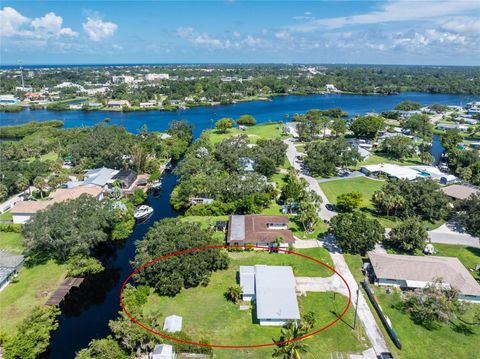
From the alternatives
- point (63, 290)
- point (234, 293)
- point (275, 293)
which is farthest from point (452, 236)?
point (63, 290)

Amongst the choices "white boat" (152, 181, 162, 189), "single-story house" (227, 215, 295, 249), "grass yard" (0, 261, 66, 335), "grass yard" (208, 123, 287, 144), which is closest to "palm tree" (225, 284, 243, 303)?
Answer: "single-story house" (227, 215, 295, 249)

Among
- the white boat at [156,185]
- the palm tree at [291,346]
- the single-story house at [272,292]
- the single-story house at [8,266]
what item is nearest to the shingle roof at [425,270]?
the single-story house at [272,292]

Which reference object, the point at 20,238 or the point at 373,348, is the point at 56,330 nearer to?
the point at 20,238

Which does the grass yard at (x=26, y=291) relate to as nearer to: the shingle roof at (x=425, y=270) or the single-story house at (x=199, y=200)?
the single-story house at (x=199, y=200)

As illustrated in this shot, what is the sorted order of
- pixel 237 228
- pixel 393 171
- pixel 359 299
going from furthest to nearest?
pixel 393 171 → pixel 237 228 → pixel 359 299

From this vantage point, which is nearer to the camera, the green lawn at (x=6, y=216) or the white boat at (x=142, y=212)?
the green lawn at (x=6, y=216)

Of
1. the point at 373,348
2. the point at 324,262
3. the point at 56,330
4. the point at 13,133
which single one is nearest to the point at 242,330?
the point at 373,348

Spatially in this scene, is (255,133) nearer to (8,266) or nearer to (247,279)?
(247,279)
